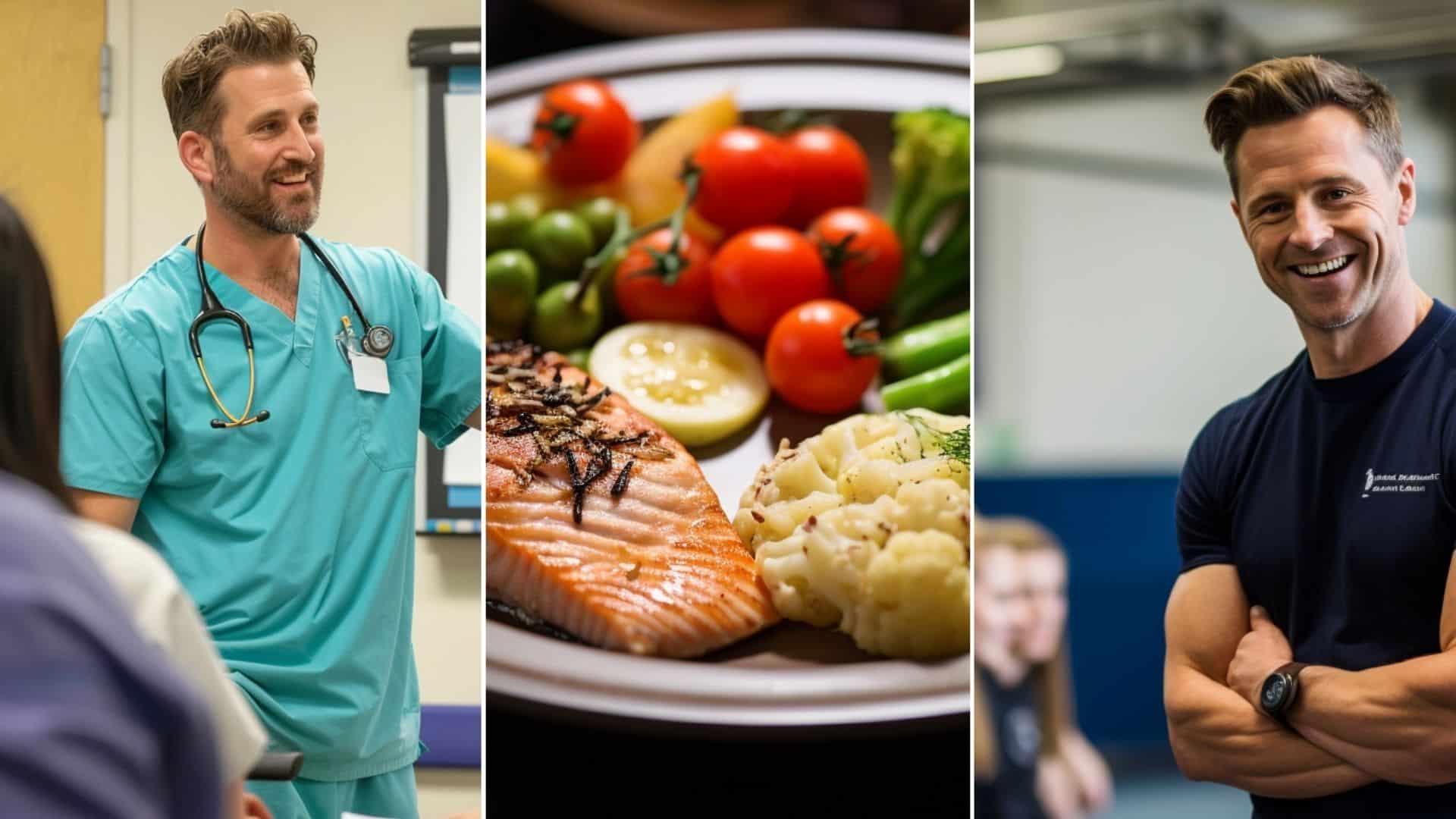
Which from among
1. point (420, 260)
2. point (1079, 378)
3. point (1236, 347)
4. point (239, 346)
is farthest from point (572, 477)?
point (420, 260)

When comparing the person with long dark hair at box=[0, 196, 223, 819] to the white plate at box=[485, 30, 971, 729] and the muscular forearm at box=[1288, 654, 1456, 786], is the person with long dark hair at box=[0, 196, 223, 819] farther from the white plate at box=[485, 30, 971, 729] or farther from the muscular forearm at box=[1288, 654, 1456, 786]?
the muscular forearm at box=[1288, 654, 1456, 786]

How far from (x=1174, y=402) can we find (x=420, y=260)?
6.04 ft

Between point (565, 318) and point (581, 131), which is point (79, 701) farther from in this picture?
point (581, 131)

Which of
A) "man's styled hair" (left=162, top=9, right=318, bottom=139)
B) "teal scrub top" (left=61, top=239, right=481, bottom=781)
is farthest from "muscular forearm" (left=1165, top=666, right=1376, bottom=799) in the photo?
"man's styled hair" (left=162, top=9, right=318, bottom=139)

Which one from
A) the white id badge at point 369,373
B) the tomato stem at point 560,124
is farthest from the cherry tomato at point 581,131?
the white id badge at point 369,373

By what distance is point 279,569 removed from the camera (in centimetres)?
205

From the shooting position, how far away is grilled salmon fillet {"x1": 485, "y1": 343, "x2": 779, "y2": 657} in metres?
1.86

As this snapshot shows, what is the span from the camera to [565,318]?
1.96m

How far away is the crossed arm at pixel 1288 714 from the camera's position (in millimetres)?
1651

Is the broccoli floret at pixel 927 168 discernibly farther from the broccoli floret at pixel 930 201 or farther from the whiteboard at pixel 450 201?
the whiteboard at pixel 450 201

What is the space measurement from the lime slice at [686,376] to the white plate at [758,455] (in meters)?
0.03

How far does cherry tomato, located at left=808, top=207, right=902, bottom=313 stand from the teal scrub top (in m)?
0.75

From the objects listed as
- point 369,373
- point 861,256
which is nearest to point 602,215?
point 861,256

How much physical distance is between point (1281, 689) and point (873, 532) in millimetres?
556
